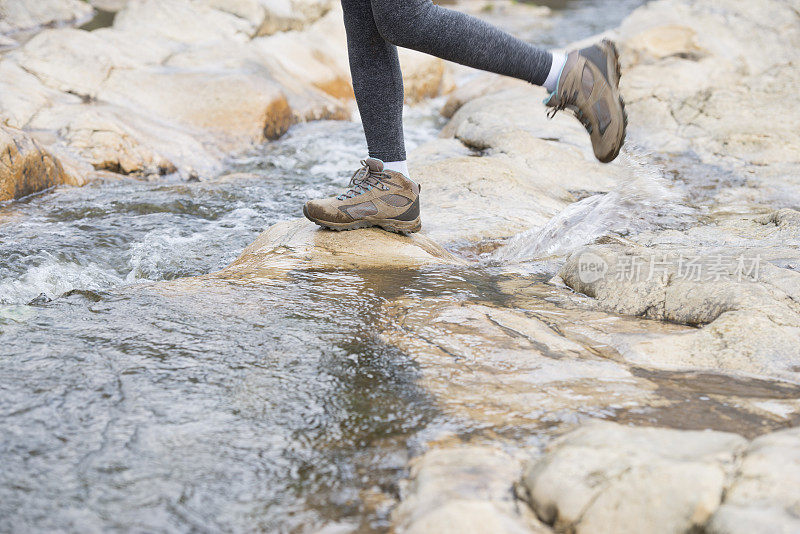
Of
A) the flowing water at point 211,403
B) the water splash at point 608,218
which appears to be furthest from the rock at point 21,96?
the water splash at point 608,218

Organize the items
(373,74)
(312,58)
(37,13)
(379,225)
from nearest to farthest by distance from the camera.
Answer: (373,74) → (379,225) → (312,58) → (37,13)

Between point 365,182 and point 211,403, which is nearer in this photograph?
point 211,403

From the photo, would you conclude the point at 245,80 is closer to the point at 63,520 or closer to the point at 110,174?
the point at 110,174

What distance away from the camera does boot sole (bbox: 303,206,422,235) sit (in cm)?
264

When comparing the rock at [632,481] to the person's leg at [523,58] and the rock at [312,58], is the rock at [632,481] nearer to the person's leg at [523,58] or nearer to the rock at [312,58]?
the person's leg at [523,58]

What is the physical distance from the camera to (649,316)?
1985 mm

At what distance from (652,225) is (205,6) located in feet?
22.4

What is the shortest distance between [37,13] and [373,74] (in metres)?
9.32

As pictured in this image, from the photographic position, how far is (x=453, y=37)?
6.43ft

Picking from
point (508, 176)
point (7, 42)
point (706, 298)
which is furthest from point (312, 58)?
point (706, 298)

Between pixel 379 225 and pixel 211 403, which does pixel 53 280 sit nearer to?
pixel 379 225

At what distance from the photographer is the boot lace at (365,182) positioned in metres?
2.57

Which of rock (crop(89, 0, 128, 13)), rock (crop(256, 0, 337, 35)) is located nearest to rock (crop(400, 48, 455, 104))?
rock (crop(256, 0, 337, 35))

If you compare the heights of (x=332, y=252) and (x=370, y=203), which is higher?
(x=370, y=203)
